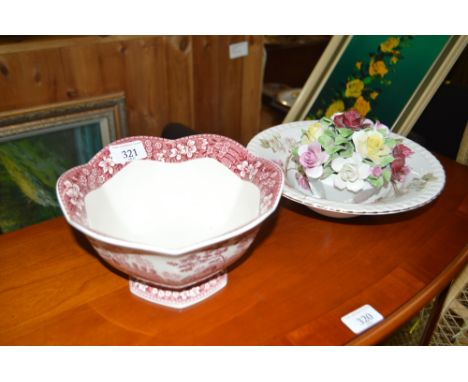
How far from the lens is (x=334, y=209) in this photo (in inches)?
33.7

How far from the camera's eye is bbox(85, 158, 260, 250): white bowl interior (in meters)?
0.84

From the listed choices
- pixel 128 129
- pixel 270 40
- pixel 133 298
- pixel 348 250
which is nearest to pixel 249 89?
pixel 128 129

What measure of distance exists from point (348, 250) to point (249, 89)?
4.41ft

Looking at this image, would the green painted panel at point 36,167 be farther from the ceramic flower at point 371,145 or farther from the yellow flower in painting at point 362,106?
the ceramic flower at point 371,145

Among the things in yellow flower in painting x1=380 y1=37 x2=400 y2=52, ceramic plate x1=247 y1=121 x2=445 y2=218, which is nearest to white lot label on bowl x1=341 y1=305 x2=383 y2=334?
ceramic plate x1=247 y1=121 x2=445 y2=218

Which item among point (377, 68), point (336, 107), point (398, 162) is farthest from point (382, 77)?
point (398, 162)

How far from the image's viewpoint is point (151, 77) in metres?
1.71

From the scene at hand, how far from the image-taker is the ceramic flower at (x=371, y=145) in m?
0.85

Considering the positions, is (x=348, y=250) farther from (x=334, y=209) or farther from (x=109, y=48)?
(x=109, y=48)

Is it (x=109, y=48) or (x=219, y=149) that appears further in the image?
(x=109, y=48)

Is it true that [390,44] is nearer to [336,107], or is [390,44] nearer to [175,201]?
[336,107]

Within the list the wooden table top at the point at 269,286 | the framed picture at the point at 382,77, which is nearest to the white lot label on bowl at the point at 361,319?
the wooden table top at the point at 269,286

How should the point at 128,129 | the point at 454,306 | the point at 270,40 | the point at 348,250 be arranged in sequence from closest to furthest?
the point at 348,250 → the point at 454,306 → the point at 128,129 → the point at 270,40

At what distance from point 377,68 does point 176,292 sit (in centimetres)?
112
